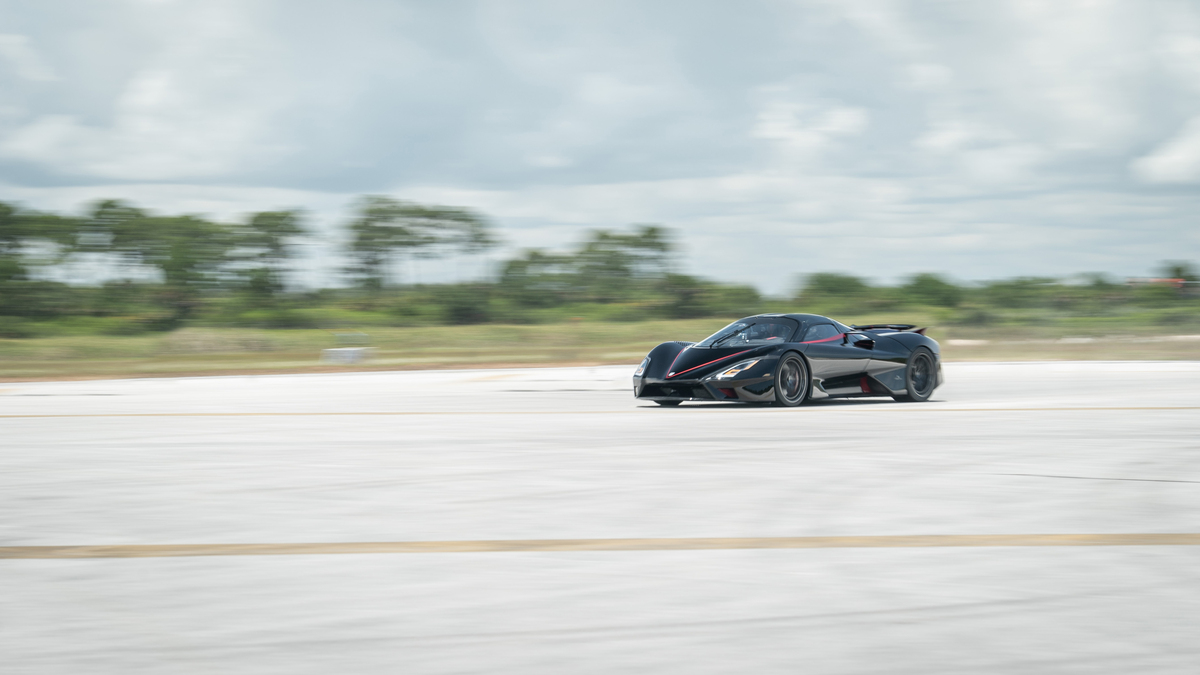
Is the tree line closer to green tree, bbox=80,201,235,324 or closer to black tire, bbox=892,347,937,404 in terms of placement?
green tree, bbox=80,201,235,324

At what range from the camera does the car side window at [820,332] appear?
44.4ft

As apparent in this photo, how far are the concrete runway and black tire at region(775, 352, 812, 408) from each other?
7.76ft

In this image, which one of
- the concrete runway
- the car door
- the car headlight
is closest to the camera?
the concrete runway

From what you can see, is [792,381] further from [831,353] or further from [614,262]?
[614,262]

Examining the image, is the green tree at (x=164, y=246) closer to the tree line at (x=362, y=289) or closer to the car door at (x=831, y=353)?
the tree line at (x=362, y=289)

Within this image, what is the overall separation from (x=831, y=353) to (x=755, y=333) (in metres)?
1.00

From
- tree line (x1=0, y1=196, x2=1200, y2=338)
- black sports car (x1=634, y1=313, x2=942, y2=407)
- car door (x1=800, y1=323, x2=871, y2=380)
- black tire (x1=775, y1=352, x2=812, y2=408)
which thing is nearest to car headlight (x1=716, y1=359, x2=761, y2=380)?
black sports car (x1=634, y1=313, x2=942, y2=407)

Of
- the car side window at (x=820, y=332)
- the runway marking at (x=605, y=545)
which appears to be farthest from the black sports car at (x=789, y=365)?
the runway marking at (x=605, y=545)

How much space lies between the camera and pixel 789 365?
13289 millimetres

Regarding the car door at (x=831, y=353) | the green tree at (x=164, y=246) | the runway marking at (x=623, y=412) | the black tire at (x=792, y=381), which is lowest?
the runway marking at (x=623, y=412)

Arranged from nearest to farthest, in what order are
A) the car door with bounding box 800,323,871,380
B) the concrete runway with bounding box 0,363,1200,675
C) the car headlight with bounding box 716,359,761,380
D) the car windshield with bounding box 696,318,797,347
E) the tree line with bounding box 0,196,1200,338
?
the concrete runway with bounding box 0,363,1200,675 < the car headlight with bounding box 716,359,761,380 < the car door with bounding box 800,323,871,380 < the car windshield with bounding box 696,318,797,347 < the tree line with bounding box 0,196,1200,338

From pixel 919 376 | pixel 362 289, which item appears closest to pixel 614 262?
pixel 362 289

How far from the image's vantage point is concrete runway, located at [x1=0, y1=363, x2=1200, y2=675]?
3.48 meters

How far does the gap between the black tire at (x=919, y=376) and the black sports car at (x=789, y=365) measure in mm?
14
